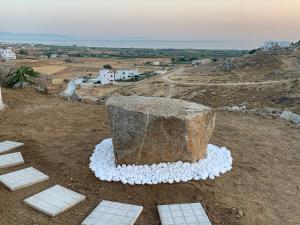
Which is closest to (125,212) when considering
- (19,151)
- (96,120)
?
(19,151)

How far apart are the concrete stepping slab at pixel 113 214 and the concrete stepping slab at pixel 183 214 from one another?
12.8 inches

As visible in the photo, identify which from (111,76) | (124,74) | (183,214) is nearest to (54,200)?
(183,214)

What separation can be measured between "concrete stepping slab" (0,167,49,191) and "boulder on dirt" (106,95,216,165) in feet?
4.10

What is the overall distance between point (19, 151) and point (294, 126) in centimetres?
616

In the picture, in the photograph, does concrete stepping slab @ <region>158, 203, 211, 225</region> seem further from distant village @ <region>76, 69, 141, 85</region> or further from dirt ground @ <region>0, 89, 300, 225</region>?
distant village @ <region>76, 69, 141, 85</region>

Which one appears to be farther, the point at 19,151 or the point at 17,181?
the point at 19,151

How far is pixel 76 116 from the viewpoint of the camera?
920cm

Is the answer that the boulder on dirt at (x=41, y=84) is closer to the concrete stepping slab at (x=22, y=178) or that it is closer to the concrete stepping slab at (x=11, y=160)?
the concrete stepping slab at (x=11, y=160)

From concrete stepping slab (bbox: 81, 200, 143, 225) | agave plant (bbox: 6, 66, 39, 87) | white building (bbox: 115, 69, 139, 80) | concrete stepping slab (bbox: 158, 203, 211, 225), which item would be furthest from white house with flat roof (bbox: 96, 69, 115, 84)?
concrete stepping slab (bbox: 158, 203, 211, 225)

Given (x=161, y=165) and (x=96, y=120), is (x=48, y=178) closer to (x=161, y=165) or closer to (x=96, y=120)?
(x=161, y=165)

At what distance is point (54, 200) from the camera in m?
4.80

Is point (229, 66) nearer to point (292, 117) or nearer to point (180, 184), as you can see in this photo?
point (292, 117)

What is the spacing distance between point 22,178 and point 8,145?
165 cm

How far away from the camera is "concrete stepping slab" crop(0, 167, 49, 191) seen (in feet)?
17.1
